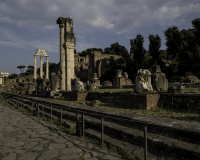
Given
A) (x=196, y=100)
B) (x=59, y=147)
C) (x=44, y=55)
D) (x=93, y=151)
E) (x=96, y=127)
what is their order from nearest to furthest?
1. (x=93, y=151)
2. (x=59, y=147)
3. (x=96, y=127)
4. (x=196, y=100)
5. (x=44, y=55)

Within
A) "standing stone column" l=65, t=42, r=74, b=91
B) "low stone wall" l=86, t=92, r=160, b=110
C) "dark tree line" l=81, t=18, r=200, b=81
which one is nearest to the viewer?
"low stone wall" l=86, t=92, r=160, b=110

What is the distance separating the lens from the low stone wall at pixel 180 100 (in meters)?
6.71

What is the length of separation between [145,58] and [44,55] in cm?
2338

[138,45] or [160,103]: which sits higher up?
[138,45]

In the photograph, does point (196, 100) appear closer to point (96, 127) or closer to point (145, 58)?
point (96, 127)

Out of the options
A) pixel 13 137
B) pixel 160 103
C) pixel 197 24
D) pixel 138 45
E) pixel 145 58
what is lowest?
pixel 13 137

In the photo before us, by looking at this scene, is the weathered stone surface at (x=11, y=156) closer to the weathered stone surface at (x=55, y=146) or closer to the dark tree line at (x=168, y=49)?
the weathered stone surface at (x=55, y=146)

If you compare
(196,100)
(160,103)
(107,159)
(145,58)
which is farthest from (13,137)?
(145,58)

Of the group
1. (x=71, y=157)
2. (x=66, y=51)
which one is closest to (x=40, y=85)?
(x=66, y=51)

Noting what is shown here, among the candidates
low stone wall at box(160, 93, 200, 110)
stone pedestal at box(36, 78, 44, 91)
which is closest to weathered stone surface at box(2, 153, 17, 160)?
low stone wall at box(160, 93, 200, 110)

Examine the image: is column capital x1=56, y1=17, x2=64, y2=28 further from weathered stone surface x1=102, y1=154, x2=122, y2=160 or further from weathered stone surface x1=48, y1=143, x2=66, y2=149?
weathered stone surface x1=102, y1=154, x2=122, y2=160

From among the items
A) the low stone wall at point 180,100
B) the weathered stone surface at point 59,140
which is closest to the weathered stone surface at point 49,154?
the weathered stone surface at point 59,140

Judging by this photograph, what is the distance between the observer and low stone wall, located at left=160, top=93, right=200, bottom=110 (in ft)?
22.0

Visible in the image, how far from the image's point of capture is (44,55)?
4600 centimetres
